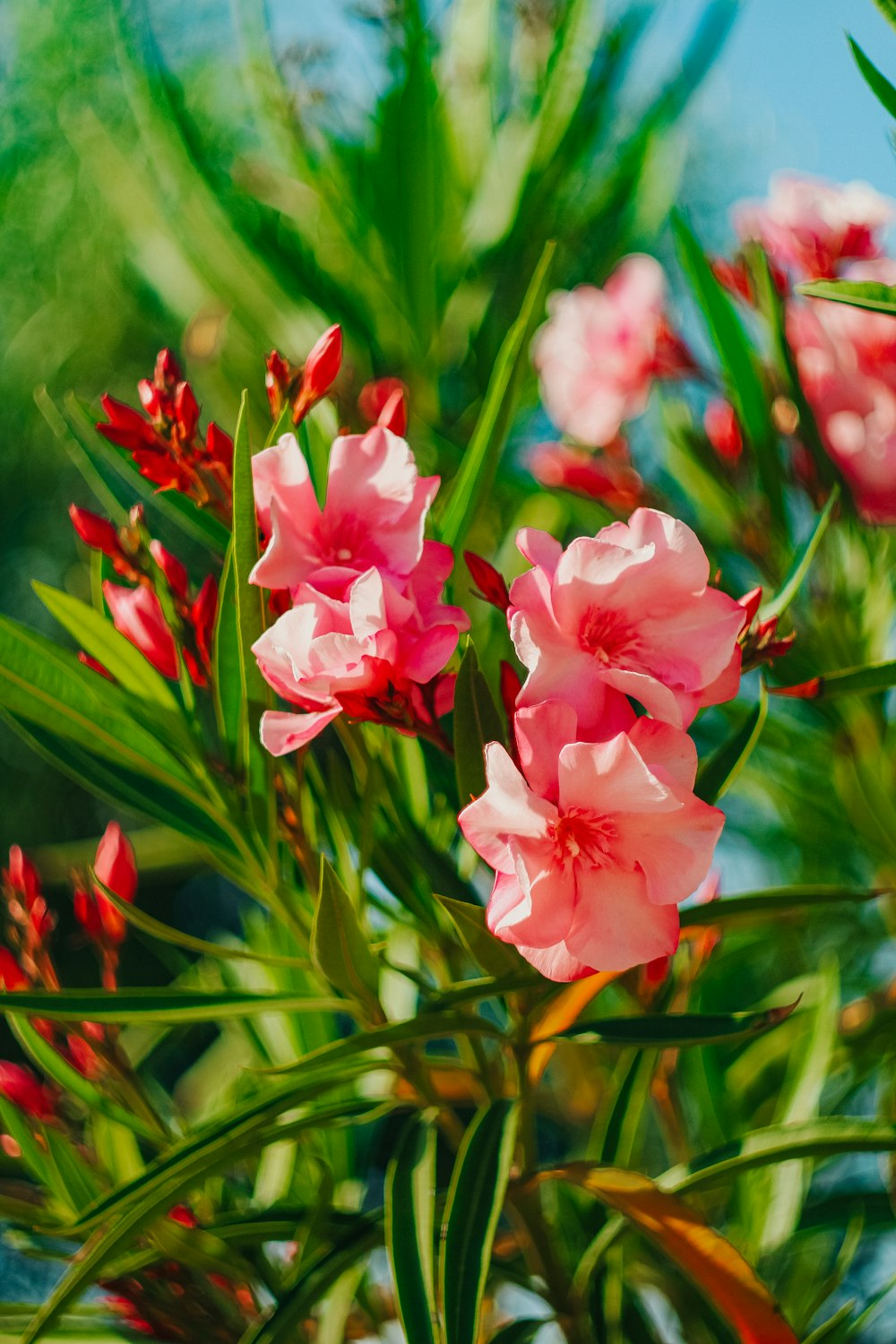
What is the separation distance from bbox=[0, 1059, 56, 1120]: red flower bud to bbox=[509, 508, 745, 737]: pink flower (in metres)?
0.51

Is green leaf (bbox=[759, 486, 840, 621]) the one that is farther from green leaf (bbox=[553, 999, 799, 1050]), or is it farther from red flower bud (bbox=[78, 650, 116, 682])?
red flower bud (bbox=[78, 650, 116, 682])

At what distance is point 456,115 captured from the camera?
4.83 ft

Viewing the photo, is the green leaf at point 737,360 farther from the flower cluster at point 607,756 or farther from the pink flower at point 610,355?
the flower cluster at point 607,756

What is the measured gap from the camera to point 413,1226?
0.61m

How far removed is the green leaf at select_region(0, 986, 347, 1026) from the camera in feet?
1.90

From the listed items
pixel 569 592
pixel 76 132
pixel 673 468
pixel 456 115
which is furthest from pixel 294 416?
pixel 76 132

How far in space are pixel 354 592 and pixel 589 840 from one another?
0.47ft

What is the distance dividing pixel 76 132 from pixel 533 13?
642 millimetres

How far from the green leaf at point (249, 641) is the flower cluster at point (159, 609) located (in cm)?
4

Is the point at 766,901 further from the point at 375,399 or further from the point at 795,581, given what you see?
the point at 375,399

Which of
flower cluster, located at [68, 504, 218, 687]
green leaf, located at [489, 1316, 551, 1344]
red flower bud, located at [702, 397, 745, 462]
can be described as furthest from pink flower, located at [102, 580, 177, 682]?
red flower bud, located at [702, 397, 745, 462]

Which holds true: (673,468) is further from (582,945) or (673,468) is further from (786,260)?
(582,945)

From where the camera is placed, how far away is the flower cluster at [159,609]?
646mm

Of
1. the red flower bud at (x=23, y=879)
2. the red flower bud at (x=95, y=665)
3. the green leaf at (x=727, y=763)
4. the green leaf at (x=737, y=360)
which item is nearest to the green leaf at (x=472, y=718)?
the green leaf at (x=727, y=763)
